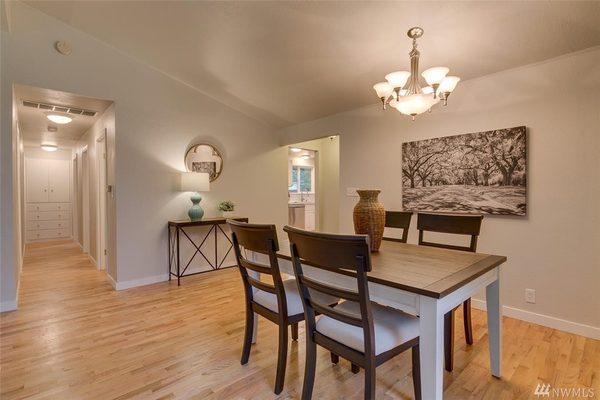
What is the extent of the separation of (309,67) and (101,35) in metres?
2.23

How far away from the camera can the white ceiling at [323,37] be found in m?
2.14

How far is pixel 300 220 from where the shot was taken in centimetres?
761

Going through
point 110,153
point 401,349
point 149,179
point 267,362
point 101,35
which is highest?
point 101,35

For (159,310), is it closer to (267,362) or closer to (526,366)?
(267,362)

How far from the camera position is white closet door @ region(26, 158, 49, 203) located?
265 inches

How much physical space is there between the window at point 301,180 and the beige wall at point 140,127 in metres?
3.61

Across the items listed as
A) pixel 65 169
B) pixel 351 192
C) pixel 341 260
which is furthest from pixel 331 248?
pixel 65 169

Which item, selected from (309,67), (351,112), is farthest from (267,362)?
(351,112)

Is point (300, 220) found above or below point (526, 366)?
above

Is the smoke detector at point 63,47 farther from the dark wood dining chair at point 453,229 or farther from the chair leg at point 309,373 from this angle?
the dark wood dining chair at point 453,229

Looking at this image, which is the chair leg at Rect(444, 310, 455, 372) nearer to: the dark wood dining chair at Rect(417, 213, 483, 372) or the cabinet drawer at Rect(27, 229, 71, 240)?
the dark wood dining chair at Rect(417, 213, 483, 372)

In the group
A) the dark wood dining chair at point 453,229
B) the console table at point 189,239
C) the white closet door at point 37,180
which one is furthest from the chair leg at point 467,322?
the white closet door at point 37,180

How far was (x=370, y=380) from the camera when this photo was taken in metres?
1.34

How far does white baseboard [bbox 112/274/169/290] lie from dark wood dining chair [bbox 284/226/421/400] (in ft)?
9.54
